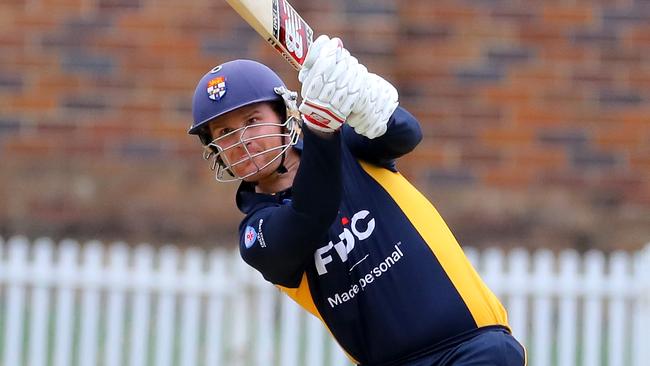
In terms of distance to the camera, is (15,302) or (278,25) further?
(15,302)

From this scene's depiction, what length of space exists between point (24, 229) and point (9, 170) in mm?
353

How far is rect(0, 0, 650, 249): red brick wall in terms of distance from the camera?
754cm

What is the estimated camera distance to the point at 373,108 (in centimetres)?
328

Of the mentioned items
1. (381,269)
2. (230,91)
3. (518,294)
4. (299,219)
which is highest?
(230,91)

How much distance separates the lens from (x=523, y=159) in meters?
7.61

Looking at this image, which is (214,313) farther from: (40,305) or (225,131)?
(225,131)

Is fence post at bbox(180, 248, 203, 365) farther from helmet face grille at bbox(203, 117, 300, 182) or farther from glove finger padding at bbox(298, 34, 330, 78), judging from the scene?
glove finger padding at bbox(298, 34, 330, 78)

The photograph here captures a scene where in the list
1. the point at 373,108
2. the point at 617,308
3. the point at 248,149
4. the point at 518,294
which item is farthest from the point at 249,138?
the point at 617,308

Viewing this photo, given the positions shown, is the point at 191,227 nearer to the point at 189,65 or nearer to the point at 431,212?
the point at 189,65

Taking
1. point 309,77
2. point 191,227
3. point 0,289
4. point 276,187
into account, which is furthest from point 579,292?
point 309,77

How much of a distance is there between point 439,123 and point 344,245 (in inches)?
163

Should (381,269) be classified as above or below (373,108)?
below

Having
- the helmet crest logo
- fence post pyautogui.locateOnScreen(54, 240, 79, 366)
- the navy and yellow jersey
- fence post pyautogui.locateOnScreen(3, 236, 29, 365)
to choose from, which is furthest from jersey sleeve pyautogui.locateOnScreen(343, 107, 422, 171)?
fence post pyautogui.locateOnScreen(3, 236, 29, 365)

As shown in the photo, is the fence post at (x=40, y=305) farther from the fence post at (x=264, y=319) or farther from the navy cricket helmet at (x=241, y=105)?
the navy cricket helmet at (x=241, y=105)
